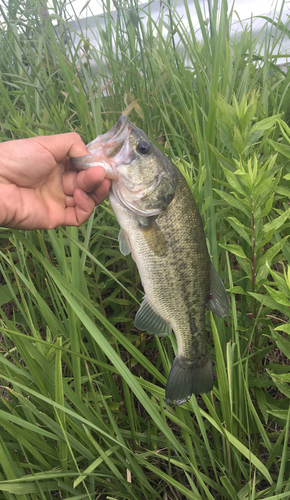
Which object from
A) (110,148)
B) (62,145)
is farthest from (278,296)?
(62,145)

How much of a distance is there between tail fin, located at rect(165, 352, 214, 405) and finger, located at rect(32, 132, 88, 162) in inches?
36.4

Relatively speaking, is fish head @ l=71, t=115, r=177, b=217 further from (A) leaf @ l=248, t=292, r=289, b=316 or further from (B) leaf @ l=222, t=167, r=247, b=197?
(A) leaf @ l=248, t=292, r=289, b=316

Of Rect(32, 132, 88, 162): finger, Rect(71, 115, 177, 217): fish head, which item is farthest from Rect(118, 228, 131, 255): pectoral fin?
Rect(32, 132, 88, 162): finger

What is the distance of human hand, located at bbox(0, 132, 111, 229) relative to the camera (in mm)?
1342

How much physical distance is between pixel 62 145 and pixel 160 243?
1.86 ft

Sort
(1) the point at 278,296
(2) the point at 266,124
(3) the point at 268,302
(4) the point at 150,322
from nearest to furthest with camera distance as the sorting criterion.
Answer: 1. (1) the point at 278,296
2. (3) the point at 268,302
3. (2) the point at 266,124
4. (4) the point at 150,322

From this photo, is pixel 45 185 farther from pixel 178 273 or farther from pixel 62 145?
pixel 178 273

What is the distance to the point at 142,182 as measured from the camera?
4.41 ft

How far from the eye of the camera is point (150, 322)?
137 cm

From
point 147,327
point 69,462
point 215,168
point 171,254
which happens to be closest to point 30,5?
point 215,168

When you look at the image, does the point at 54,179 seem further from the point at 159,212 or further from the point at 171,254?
the point at 171,254

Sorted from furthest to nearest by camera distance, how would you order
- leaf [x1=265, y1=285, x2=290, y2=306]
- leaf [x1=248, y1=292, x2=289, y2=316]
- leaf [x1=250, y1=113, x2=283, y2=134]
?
leaf [x1=250, y1=113, x2=283, y2=134] → leaf [x1=248, y1=292, x2=289, y2=316] → leaf [x1=265, y1=285, x2=290, y2=306]

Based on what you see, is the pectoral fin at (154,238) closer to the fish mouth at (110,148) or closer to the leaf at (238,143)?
the fish mouth at (110,148)

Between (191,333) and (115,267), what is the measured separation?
1066mm
